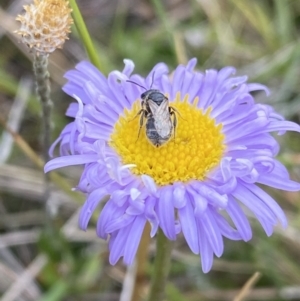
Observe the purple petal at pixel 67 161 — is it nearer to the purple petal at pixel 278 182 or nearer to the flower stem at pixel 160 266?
the flower stem at pixel 160 266

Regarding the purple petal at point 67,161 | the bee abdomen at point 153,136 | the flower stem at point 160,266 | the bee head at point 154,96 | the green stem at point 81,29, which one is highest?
the green stem at point 81,29

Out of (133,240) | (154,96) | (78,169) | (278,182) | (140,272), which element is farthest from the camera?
(78,169)

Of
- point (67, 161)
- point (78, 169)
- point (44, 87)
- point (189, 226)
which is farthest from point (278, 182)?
point (78, 169)

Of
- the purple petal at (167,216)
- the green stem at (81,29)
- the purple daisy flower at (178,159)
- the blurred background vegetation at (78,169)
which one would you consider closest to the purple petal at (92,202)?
the purple daisy flower at (178,159)

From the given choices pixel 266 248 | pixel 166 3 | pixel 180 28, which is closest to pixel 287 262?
pixel 266 248

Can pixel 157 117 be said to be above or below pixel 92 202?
above

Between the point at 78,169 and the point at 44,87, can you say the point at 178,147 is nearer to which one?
the point at 44,87

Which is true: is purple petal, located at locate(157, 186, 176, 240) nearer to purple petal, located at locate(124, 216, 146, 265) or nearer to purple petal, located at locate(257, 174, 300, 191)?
purple petal, located at locate(124, 216, 146, 265)
